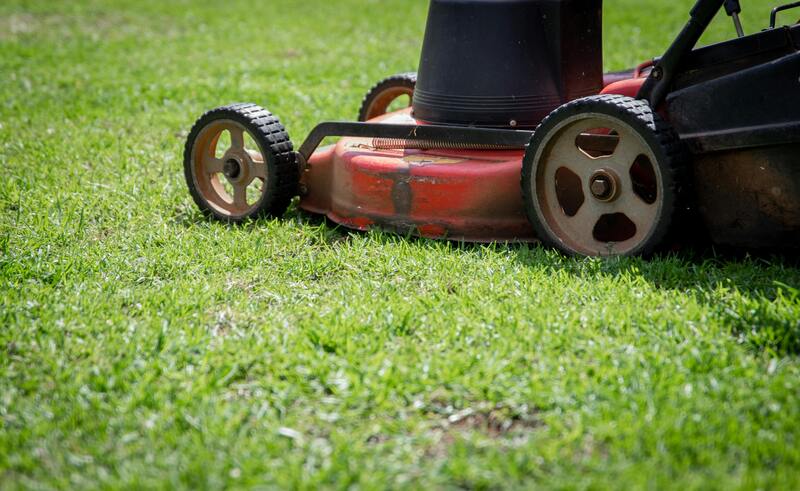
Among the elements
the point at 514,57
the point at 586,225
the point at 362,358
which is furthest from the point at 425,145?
the point at 362,358

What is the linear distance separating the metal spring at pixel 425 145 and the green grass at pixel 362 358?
434 mm

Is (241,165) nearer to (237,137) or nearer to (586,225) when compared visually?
(237,137)

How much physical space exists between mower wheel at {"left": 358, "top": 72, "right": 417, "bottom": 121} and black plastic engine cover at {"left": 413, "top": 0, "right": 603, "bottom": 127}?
3.35ft

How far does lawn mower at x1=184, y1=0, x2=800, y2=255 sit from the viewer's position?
10.4 ft

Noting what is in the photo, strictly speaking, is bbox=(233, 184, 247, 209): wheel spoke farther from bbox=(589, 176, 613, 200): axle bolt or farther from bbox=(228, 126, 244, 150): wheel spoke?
bbox=(589, 176, 613, 200): axle bolt

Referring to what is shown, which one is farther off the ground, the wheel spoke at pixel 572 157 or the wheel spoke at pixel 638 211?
the wheel spoke at pixel 572 157

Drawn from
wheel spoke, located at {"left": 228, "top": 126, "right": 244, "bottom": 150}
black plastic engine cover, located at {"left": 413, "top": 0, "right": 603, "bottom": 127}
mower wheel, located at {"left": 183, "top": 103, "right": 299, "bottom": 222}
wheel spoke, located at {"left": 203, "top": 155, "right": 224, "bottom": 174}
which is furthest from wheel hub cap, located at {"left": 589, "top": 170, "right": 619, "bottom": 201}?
wheel spoke, located at {"left": 203, "top": 155, "right": 224, "bottom": 174}

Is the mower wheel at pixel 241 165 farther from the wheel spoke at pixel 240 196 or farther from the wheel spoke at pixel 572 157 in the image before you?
the wheel spoke at pixel 572 157

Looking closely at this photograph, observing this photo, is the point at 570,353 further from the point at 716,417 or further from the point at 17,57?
the point at 17,57

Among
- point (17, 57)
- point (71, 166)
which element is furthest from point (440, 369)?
point (17, 57)

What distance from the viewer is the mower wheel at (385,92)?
5102mm

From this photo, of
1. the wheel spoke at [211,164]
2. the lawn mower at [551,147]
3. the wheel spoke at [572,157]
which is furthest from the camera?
the wheel spoke at [211,164]

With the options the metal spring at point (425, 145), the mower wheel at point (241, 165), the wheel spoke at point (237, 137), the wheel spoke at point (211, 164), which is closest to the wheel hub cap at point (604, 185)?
the metal spring at point (425, 145)

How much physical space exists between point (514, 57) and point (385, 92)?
1388 millimetres
